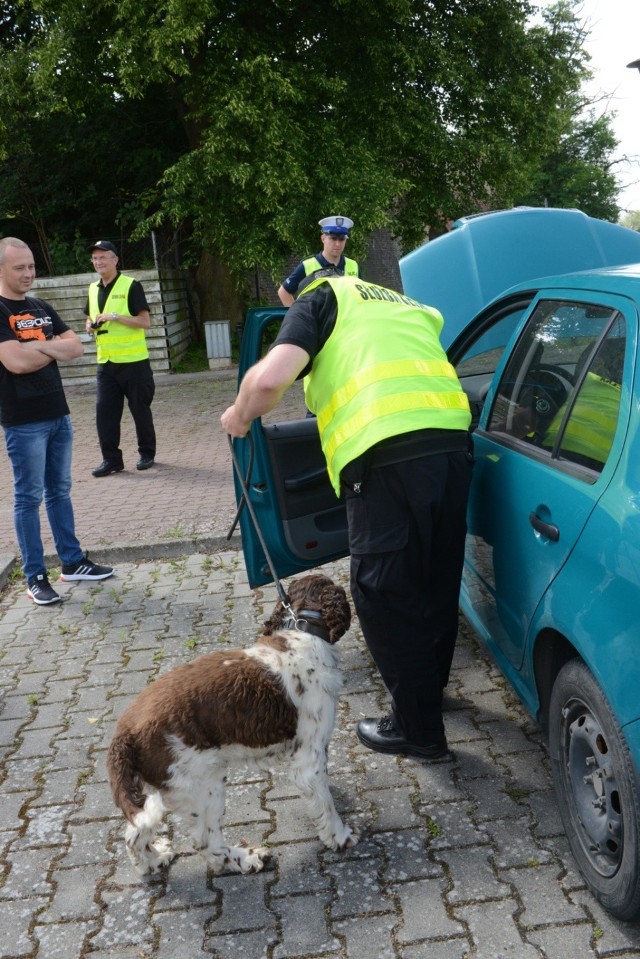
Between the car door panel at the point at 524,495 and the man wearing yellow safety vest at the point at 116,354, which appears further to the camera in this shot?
the man wearing yellow safety vest at the point at 116,354

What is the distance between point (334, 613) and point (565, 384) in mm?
1180

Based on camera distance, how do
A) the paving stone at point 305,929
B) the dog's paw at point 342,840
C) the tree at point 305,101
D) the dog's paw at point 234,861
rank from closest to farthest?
the paving stone at point 305,929
the dog's paw at point 234,861
the dog's paw at point 342,840
the tree at point 305,101

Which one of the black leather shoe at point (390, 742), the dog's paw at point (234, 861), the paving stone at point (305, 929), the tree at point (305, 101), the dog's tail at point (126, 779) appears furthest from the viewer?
the tree at point (305, 101)

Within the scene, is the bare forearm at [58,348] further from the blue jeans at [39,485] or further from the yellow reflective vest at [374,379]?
the yellow reflective vest at [374,379]

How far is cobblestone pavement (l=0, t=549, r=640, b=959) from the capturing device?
2.63 meters

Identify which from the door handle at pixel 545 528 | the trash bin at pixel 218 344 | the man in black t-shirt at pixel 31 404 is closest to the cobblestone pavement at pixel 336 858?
the door handle at pixel 545 528

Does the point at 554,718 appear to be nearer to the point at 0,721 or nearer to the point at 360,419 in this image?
the point at 360,419

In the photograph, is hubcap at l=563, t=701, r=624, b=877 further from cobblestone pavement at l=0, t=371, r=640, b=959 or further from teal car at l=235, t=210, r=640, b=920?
cobblestone pavement at l=0, t=371, r=640, b=959

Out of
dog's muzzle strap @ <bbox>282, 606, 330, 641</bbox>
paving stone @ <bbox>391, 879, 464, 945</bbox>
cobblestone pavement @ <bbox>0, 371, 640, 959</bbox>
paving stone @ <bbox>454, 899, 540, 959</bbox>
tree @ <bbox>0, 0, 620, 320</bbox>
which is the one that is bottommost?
cobblestone pavement @ <bbox>0, 371, 640, 959</bbox>

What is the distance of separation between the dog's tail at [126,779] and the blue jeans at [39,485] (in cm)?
312

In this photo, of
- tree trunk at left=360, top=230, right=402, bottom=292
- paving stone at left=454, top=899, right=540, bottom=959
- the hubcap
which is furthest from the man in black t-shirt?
tree trunk at left=360, top=230, right=402, bottom=292

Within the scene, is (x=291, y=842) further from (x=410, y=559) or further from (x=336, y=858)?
(x=410, y=559)

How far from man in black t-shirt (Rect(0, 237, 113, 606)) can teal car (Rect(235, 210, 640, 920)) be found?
1973mm

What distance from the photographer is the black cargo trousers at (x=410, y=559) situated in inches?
121
